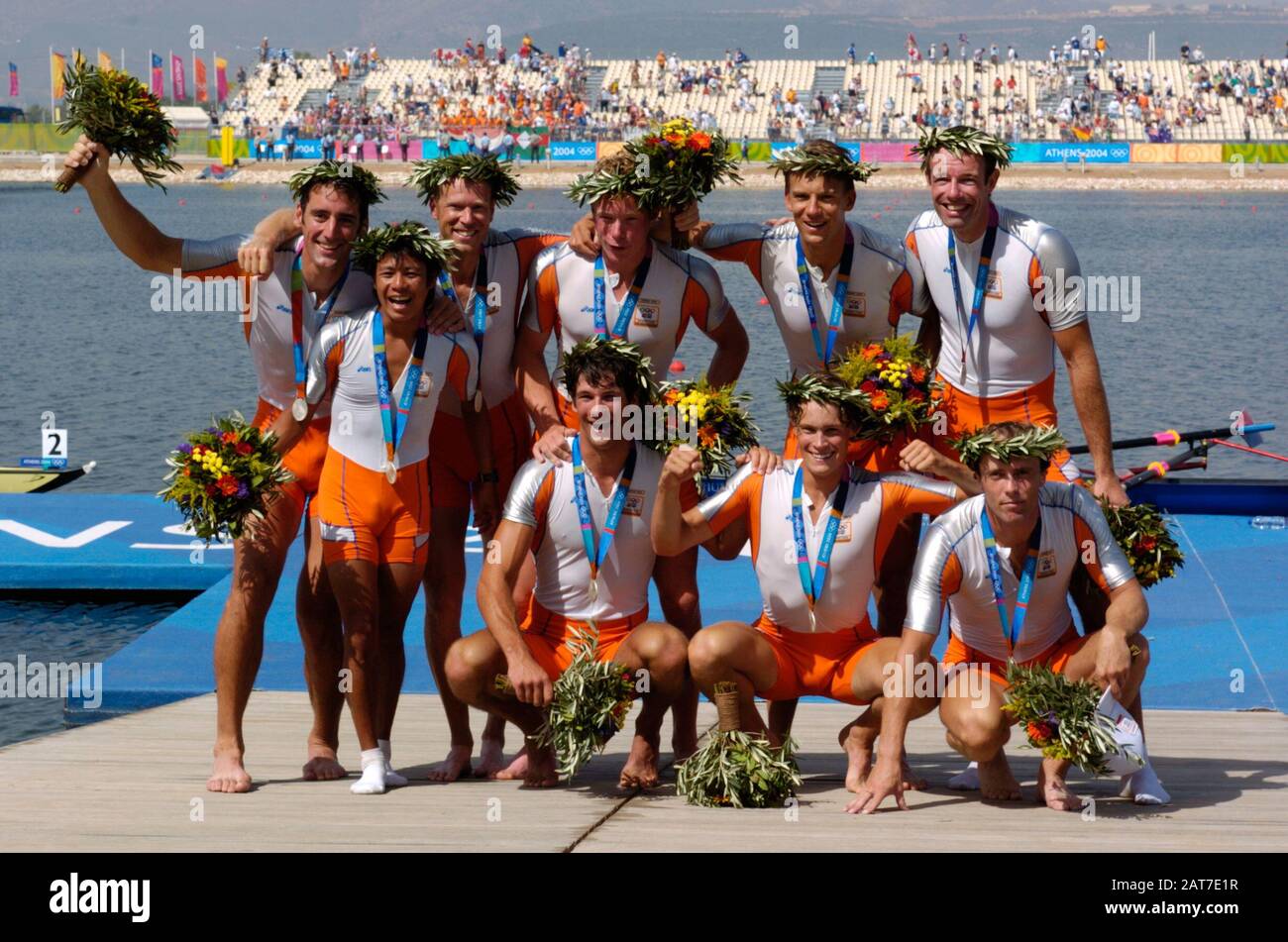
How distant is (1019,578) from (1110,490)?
0.64 m

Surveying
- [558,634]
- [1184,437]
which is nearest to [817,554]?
[558,634]

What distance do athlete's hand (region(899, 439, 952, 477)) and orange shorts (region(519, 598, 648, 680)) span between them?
114 centimetres

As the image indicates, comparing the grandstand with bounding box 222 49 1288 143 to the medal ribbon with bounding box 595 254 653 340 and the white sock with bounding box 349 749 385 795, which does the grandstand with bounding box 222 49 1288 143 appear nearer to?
the medal ribbon with bounding box 595 254 653 340

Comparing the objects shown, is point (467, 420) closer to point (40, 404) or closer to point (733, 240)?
point (733, 240)

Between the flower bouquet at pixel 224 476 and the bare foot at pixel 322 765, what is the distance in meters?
0.92

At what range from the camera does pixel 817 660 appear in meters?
6.20

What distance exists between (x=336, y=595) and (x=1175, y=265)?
39.7 meters

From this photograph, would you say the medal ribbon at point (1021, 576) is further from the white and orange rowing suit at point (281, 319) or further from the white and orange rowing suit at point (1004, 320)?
the white and orange rowing suit at point (281, 319)

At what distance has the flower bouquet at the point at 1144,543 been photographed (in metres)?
6.15

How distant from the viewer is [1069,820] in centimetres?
559

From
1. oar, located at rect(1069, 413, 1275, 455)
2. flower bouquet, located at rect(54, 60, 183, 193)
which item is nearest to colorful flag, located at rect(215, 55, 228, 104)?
oar, located at rect(1069, 413, 1275, 455)

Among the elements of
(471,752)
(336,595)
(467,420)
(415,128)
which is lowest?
(471,752)

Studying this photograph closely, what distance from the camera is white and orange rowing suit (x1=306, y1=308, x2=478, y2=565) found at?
6.17 m
